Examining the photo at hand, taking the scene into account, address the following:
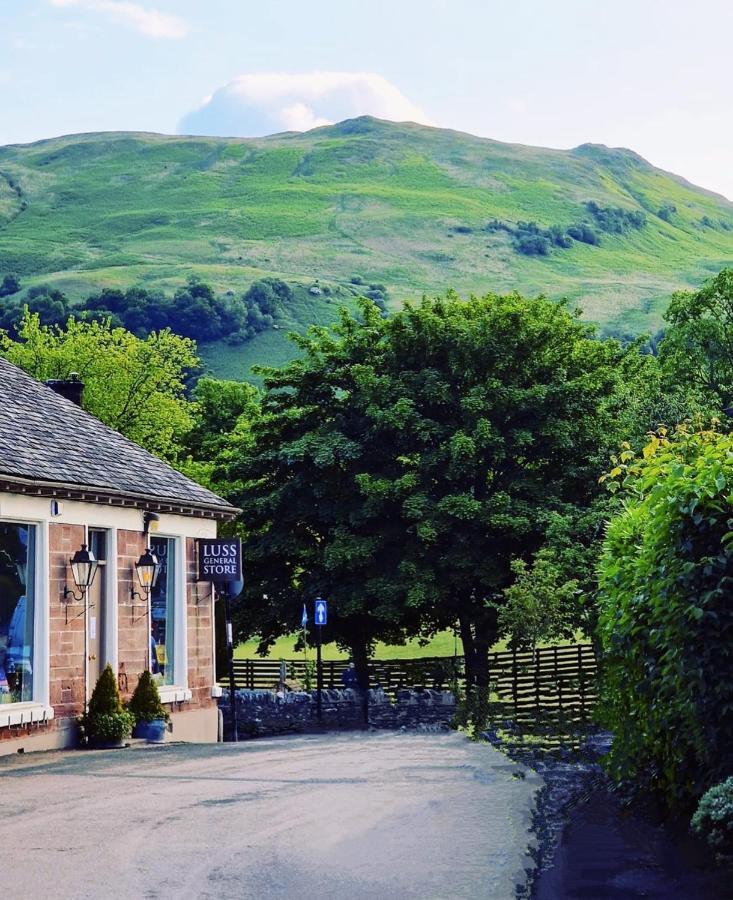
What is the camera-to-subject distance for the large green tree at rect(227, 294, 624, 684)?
37375mm

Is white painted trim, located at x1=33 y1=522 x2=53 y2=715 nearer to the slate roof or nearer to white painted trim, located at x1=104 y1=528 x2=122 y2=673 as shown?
the slate roof

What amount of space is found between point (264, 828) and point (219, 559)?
1405cm

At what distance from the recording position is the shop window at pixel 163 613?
2358 centimetres

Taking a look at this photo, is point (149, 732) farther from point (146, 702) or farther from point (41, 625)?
point (41, 625)

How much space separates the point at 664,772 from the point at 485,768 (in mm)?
5401

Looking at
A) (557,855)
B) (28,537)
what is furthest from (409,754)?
(557,855)

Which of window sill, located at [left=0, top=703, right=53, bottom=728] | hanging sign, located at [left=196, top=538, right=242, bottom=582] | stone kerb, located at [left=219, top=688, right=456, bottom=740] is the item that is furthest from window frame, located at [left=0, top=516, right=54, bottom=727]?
stone kerb, located at [left=219, top=688, right=456, bottom=740]

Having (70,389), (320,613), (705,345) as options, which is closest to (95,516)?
(70,389)

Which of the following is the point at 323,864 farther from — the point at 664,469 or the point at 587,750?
the point at 587,750

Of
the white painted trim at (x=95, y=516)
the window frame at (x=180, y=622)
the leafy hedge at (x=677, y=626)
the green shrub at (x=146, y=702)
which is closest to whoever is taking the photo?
the leafy hedge at (x=677, y=626)

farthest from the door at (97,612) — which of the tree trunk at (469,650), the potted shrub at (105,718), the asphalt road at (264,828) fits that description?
the tree trunk at (469,650)

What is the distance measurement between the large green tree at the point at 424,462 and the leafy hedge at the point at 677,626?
24.3m

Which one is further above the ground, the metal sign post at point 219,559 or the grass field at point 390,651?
the metal sign post at point 219,559

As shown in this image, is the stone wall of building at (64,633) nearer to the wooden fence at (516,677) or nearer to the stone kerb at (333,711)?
the wooden fence at (516,677)
